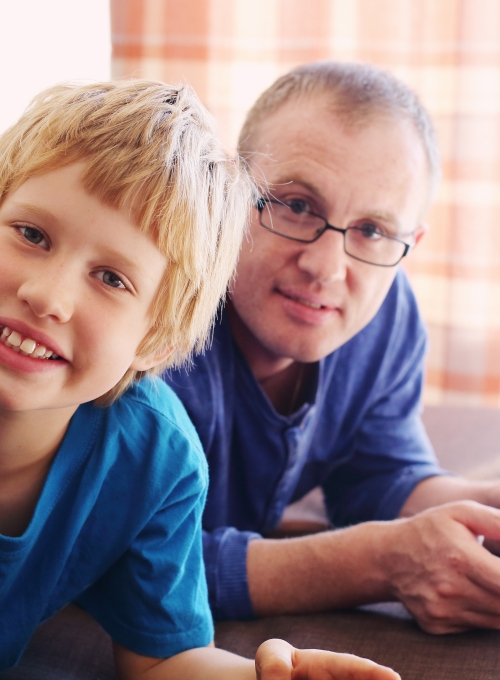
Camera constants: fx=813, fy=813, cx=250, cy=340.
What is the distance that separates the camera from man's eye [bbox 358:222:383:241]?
4.02 ft

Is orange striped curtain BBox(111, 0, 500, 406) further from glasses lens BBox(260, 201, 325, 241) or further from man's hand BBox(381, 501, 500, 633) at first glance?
man's hand BBox(381, 501, 500, 633)

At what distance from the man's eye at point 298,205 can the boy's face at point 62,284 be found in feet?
1.41

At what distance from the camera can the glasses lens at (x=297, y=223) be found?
3.97ft

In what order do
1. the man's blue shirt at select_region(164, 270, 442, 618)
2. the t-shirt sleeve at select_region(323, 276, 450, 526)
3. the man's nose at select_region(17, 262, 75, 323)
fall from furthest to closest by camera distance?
1. the t-shirt sleeve at select_region(323, 276, 450, 526)
2. the man's blue shirt at select_region(164, 270, 442, 618)
3. the man's nose at select_region(17, 262, 75, 323)

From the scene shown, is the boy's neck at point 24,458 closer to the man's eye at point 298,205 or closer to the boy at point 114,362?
the boy at point 114,362

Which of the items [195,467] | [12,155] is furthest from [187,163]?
[195,467]

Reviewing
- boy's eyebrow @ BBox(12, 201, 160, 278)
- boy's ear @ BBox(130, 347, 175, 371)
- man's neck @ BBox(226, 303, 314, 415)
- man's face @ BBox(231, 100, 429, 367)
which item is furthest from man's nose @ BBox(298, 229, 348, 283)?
boy's eyebrow @ BBox(12, 201, 160, 278)

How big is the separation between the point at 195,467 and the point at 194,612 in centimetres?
17

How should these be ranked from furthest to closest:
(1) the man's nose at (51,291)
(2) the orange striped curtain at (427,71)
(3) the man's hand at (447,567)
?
(2) the orange striped curtain at (427,71) → (3) the man's hand at (447,567) → (1) the man's nose at (51,291)

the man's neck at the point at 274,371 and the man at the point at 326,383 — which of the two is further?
the man's neck at the point at 274,371

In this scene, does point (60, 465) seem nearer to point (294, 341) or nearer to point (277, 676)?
point (277, 676)

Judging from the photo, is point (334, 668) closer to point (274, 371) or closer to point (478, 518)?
point (478, 518)

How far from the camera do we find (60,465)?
2.97 ft

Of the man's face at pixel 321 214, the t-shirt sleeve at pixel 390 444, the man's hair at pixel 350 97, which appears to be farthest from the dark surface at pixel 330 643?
the man's hair at pixel 350 97
